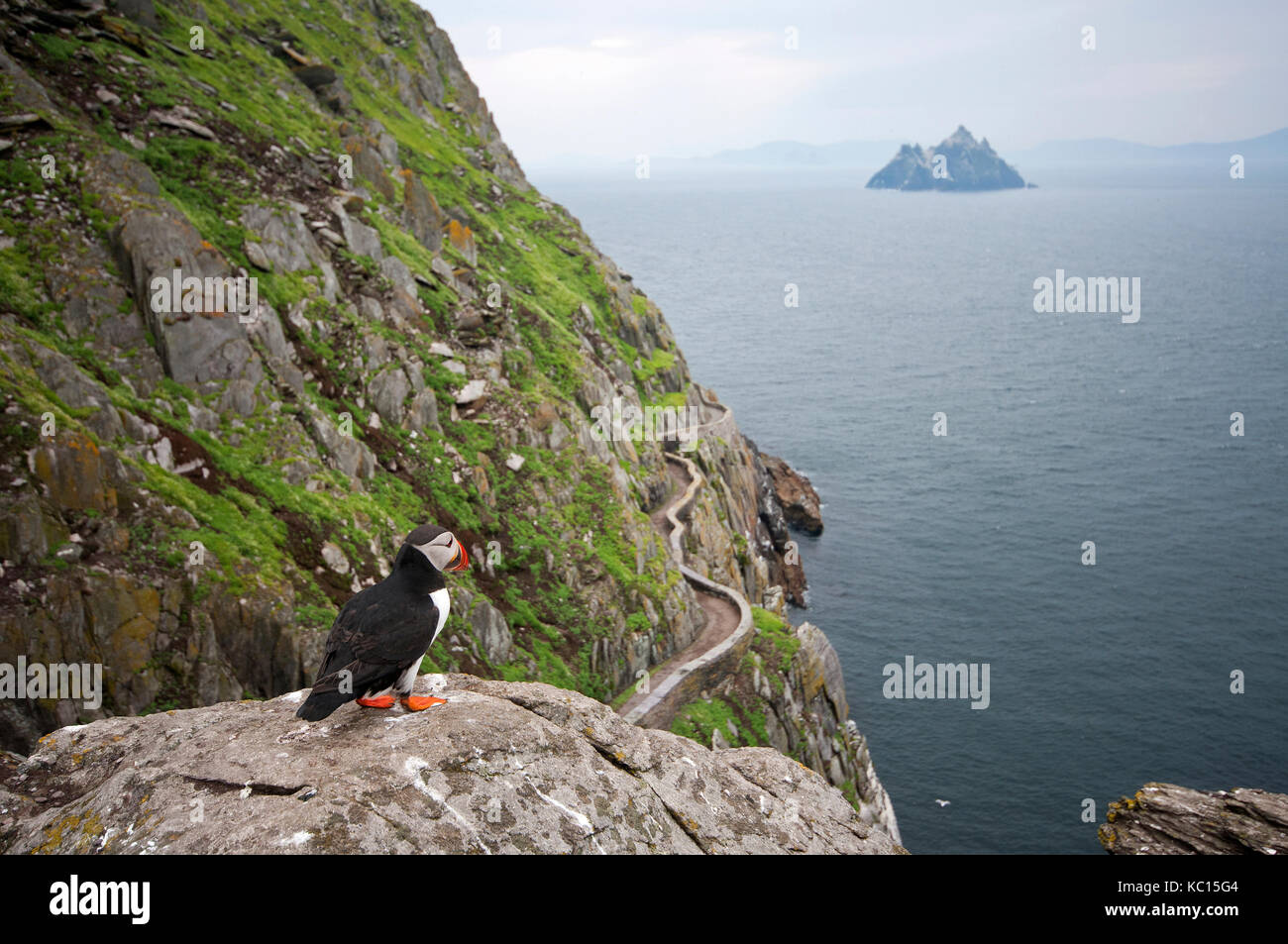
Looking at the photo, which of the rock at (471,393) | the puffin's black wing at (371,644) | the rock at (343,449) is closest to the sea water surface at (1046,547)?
the rock at (471,393)

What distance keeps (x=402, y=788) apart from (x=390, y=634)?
1.85 metres

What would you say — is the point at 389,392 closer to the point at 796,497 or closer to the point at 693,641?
the point at 693,641

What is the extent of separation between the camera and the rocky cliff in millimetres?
22391

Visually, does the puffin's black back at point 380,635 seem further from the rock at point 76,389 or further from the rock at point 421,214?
the rock at point 421,214

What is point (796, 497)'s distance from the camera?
8775 centimetres

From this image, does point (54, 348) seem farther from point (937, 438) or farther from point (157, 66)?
point (937, 438)

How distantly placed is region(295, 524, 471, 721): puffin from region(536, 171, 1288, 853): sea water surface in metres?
44.4

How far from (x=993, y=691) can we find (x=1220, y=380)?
86.6 meters

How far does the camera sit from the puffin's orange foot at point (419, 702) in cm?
988

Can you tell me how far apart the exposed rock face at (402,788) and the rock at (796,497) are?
247ft

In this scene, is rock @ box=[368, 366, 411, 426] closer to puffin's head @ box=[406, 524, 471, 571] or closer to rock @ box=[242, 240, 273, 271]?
rock @ box=[242, 240, 273, 271]

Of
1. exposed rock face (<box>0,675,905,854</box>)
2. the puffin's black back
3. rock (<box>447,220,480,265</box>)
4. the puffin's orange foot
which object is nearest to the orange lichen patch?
rock (<box>447,220,480,265</box>)

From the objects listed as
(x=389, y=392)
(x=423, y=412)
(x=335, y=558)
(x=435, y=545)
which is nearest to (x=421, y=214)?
(x=423, y=412)
